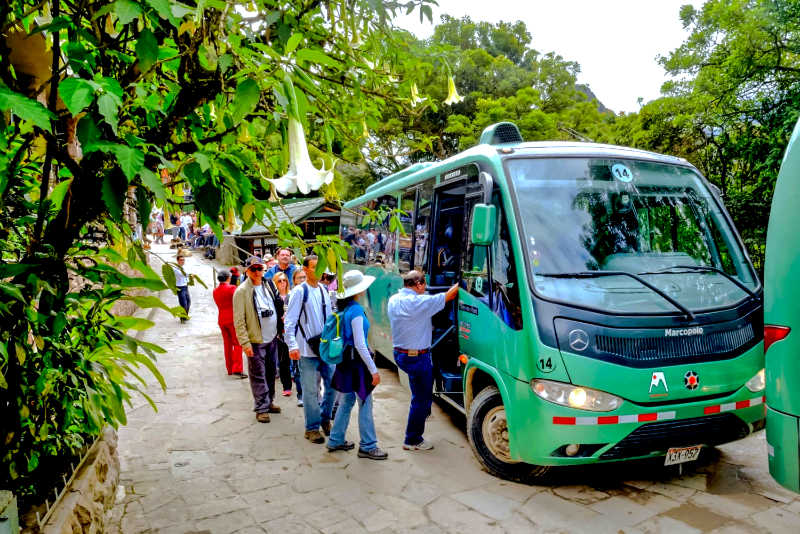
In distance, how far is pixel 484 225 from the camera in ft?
16.0

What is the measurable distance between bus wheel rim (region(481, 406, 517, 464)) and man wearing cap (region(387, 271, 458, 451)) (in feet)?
2.72

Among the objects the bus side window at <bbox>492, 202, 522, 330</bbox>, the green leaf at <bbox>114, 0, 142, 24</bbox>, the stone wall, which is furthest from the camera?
the bus side window at <bbox>492, 202, 522, 330</bbox>

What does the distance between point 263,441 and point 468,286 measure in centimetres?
270

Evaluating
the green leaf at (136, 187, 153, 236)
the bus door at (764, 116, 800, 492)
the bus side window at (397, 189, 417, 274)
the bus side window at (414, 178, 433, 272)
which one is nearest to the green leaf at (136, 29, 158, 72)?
the green leaf at (136, 187, 153, 236)

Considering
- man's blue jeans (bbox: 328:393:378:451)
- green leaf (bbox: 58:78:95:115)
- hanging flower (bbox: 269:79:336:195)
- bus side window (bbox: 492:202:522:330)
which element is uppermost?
green leaf (bbox: 58:78:95:115)

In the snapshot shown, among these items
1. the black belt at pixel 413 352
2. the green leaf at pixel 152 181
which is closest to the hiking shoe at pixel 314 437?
the black belt at pixel 413 352

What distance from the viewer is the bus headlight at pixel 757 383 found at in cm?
456

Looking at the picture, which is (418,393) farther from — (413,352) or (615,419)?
Answer: (615,419)

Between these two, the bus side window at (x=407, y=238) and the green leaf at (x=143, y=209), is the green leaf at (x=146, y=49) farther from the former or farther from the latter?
the bus side window at (x=407, y=238)

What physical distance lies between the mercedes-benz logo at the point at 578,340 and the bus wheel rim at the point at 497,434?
96 cm

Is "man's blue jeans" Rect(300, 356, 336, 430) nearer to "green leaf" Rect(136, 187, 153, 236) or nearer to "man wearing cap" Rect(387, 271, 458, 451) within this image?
"man wearing cap" Rect(387, 271, 458, 451)

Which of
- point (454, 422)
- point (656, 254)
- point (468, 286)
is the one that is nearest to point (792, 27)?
point (656, 254)

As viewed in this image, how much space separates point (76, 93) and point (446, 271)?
516 centimetres

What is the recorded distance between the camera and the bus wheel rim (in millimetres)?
4926
